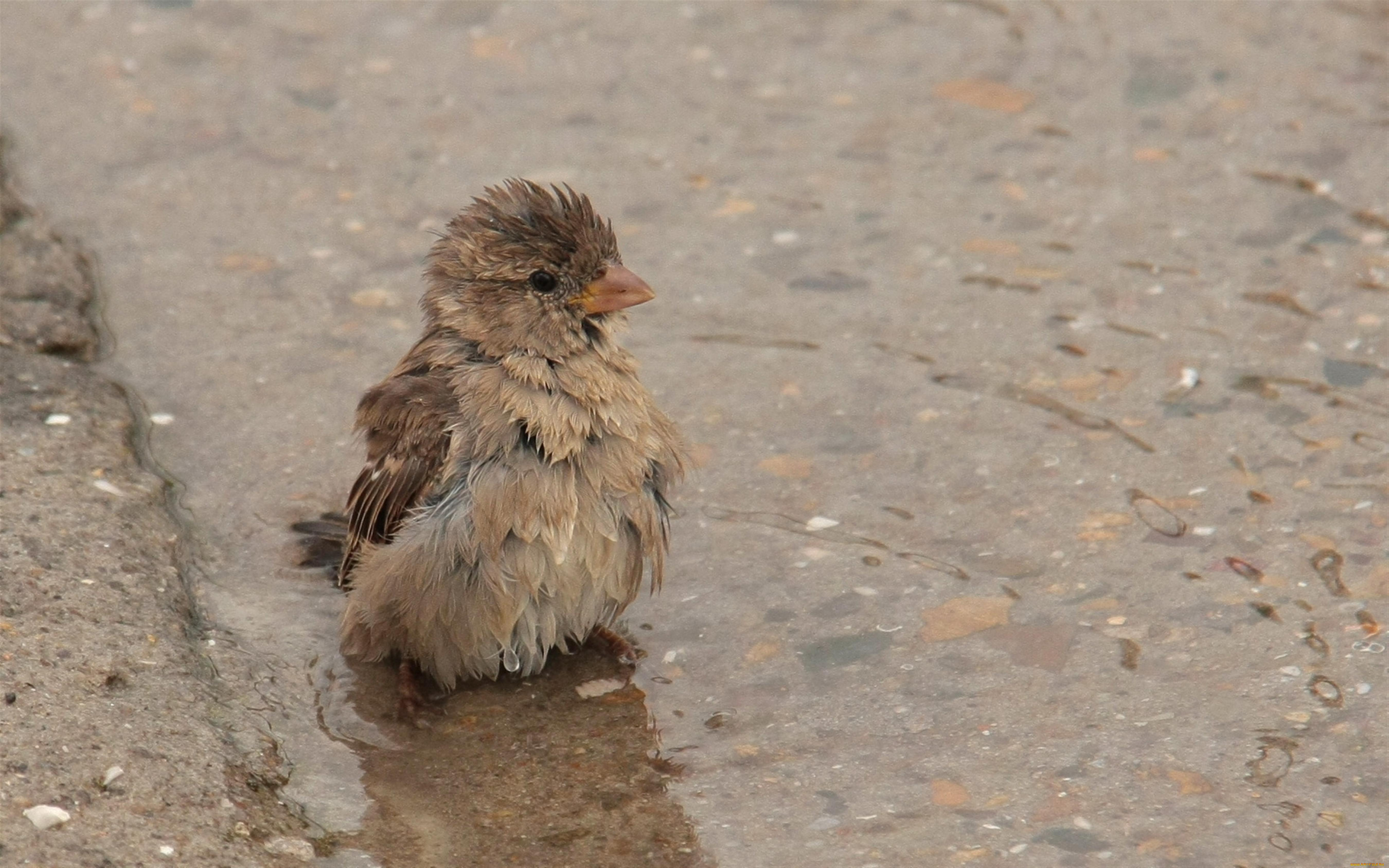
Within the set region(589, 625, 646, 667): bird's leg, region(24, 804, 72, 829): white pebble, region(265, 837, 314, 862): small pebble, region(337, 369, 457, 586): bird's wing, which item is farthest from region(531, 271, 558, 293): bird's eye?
region(24, 804, 72, 829): white pebble

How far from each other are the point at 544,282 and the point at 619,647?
1.07m

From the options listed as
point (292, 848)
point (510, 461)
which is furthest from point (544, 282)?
point (292, 848)

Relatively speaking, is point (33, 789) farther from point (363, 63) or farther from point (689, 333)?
point (363, 63)

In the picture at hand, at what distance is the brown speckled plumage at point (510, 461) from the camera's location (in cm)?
457

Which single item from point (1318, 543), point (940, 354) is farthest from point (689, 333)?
point (1318, 543)

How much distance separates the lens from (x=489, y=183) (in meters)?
7.25

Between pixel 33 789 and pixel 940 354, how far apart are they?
348 centimetres

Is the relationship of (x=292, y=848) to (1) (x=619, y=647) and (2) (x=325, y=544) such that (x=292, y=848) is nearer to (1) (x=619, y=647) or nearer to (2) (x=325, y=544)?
(1) (x=619, y=647)

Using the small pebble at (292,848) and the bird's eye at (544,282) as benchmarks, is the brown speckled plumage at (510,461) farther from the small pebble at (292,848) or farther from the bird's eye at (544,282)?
the small pebble at (292,848)

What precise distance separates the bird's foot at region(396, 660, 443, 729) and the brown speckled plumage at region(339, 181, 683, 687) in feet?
0.17

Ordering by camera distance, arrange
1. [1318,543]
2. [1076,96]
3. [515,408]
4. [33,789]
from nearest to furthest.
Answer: [33,789] < [515,408] < [1318,543] < [1076,96]

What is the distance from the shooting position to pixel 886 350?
20.6 feet

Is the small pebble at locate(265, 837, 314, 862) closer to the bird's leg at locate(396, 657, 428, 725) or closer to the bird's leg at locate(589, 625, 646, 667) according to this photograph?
the bird's leg at locate(396, 657, 428, 725)

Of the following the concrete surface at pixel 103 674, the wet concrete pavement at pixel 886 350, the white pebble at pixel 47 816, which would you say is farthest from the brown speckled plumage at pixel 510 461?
the white pebble at pixel 47 816
